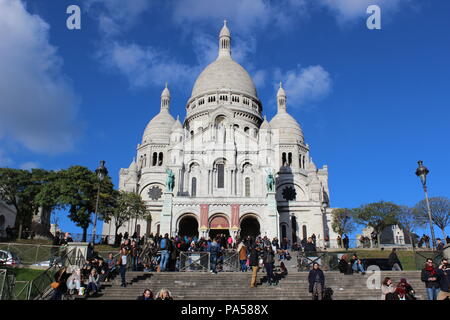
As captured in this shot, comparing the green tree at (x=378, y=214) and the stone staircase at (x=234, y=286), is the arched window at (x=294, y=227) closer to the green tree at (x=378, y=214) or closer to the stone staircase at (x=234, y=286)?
the green tree at (x=378, y=214)

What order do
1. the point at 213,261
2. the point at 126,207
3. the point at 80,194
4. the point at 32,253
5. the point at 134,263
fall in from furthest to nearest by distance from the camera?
the point at 126,207 < the point at 80,194 < the point at 32,253 < the point at 213,261 < the point at 134,263

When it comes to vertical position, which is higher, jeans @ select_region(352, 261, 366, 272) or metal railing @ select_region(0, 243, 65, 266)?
metal railing @ select_region(0, 243, 65, 266)

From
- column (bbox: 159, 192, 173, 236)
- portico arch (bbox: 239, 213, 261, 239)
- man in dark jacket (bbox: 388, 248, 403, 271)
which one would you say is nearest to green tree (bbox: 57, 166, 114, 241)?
column (bbox: 159, 192, 173, 236)

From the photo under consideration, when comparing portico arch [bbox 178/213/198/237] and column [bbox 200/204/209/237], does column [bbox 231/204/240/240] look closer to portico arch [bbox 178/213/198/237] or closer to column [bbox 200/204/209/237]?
column [bbox 200/204/209/237]

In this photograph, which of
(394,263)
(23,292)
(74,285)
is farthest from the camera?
(394,263)

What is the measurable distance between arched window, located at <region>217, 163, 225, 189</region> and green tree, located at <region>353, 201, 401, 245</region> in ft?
52.9

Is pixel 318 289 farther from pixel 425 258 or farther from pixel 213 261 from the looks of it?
pixel 425 258

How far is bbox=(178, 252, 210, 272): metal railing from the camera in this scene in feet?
63.1

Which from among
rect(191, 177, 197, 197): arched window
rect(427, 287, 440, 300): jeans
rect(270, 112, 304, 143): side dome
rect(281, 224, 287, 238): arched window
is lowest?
rect(427, 287, 440, 300): jeans

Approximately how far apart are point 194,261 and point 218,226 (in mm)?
22006

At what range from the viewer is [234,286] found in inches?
631

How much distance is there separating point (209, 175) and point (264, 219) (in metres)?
9.00

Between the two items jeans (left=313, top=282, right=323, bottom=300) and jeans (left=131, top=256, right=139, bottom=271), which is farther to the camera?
jeans (left=131, top=256, right=139, bottom=271)

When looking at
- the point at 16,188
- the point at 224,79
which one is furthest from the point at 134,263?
the point at 224,79
